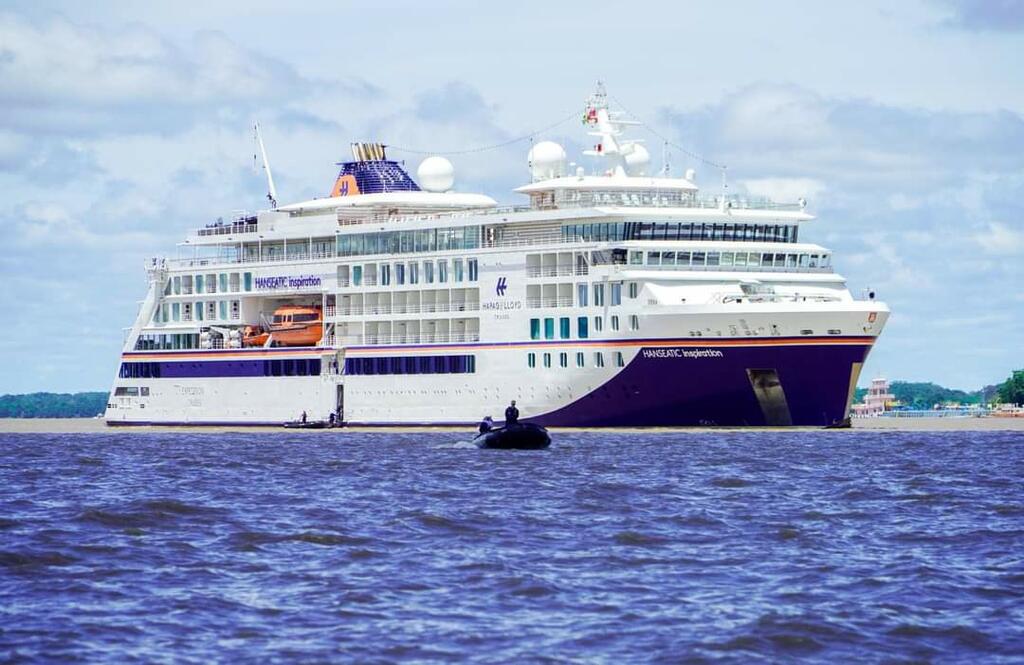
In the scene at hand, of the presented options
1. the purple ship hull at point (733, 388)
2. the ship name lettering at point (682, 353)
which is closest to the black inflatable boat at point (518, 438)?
the ship name lettering at point (682, 353)

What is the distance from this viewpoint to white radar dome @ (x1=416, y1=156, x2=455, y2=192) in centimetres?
11125

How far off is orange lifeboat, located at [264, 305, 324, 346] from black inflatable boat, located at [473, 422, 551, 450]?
32.3m

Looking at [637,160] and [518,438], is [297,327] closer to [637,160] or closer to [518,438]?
[637,160]

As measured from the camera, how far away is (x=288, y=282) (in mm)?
107938

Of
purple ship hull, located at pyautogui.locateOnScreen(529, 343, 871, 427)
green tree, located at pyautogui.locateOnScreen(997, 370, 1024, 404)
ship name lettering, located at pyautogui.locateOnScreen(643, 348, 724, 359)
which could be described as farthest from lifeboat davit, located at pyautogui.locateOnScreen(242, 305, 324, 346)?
green tree, located at pyautogui.locateOnScreen(997, 370, 1024, 404)

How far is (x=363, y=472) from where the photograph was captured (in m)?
63.4

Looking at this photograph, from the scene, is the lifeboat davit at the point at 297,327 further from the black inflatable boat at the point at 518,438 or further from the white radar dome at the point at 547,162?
the black inflatable boat at the point at 518,438

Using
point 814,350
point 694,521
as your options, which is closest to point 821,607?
point 694,521

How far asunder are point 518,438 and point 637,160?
31197 millimetres

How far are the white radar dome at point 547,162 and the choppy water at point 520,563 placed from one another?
38.2 metres

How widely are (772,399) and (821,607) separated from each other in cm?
5738

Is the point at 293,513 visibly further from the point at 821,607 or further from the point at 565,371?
the point at 565,371

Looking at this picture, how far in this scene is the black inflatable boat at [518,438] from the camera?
7456cm

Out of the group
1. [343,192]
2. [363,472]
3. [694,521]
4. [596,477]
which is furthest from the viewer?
[343,192]
